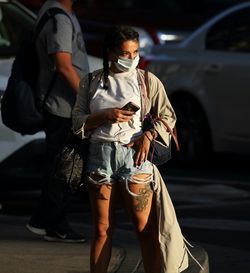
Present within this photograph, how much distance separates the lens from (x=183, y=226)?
31.1ft

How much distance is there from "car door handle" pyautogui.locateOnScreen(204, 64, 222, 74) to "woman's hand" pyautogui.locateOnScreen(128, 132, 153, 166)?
6.22m

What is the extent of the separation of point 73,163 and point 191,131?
262 inches

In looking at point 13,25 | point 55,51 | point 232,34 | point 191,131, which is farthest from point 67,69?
point 191,131

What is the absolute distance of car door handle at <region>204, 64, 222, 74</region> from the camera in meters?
12.5

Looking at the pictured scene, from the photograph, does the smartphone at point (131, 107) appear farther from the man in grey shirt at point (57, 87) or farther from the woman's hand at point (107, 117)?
the man in grey shirt at point (57, 87)

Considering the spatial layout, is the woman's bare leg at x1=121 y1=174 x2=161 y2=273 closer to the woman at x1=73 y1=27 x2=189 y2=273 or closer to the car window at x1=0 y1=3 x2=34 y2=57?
the woman at x1=73 y1=27 x2=189 y2=273

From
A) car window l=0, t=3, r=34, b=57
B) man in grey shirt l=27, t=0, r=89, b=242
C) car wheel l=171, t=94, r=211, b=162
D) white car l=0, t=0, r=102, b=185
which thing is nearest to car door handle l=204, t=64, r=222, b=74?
car wheel l=171, t=94, r=211, b=162

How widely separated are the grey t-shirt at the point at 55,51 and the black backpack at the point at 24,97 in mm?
35

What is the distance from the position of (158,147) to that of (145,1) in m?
18.7

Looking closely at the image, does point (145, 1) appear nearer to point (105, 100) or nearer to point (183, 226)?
point (183, 226)

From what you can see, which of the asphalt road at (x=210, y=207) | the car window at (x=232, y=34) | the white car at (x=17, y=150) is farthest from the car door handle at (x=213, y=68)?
the white car at (x=17, y=150)

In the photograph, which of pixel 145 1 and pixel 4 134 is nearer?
pixel 4 134

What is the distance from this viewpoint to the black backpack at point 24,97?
8.09 meters

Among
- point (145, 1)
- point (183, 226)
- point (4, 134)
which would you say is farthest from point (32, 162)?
point (145, 1)
